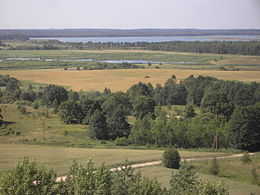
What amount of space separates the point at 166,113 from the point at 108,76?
67.3 ft

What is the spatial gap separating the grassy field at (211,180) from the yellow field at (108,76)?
2416 centimetres

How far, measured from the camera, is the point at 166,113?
111 feet

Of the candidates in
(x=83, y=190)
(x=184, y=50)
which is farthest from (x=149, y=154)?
(x=184, y=50)

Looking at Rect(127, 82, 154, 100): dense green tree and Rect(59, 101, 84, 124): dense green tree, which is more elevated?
Rect(127, 82, 154, 100): dense green tree

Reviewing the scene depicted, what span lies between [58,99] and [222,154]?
19128mm

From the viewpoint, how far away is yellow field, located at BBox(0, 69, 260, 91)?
149 feet

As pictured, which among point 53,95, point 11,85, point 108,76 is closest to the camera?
point 53,95

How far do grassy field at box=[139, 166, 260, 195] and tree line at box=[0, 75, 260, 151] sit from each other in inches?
287

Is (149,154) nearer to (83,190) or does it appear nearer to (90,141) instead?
(90,141)

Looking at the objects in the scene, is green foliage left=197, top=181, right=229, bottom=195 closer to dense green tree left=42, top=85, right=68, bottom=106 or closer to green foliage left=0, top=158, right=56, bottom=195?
green foliage left=0, top=158, right=56, bottom=195

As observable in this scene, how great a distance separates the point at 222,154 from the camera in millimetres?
22703

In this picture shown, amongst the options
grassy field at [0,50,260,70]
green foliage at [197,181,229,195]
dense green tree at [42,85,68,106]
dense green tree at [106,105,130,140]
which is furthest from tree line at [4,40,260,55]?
green foliage at [197,181,229,195]

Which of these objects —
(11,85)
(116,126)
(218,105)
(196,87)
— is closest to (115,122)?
(116,126)

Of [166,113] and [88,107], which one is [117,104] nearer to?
[88,107]
